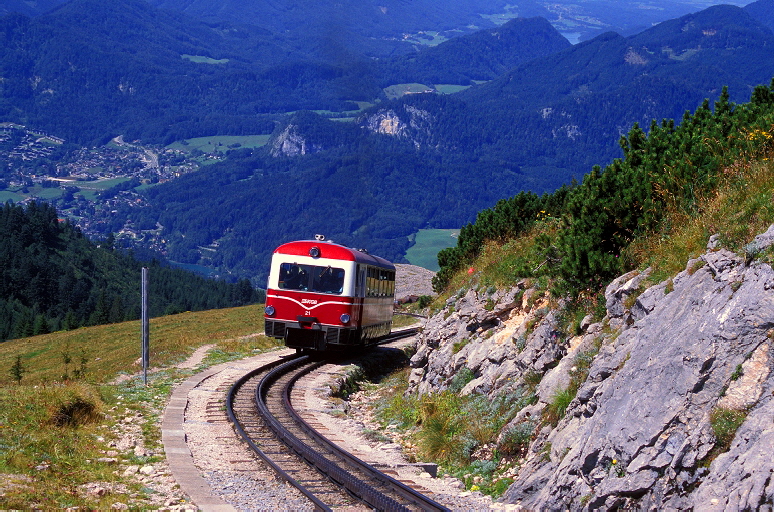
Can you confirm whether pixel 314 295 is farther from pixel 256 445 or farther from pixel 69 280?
pixel 69 280

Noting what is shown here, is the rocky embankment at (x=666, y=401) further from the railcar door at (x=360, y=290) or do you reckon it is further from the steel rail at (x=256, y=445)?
the railcar door at (x=360, y=290)

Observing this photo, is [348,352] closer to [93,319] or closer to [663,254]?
[663,254]

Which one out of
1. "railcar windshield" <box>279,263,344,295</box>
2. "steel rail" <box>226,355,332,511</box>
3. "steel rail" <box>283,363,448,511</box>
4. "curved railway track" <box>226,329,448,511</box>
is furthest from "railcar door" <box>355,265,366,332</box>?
"steel rail" <box>283,363,448,511</box>

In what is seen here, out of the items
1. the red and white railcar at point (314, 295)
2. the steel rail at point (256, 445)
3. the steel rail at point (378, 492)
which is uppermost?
the red and white railcar at point (314, 295)

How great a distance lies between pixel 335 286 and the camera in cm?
2755

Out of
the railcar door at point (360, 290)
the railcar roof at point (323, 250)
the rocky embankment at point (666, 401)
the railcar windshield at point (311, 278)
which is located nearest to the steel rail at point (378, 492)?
→ the rocky embankment at point (666, 401)

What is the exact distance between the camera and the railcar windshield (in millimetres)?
27578

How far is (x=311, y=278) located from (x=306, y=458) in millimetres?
13745

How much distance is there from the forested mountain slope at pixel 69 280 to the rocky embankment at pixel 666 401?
116 metres

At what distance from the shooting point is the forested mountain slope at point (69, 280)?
14838cm

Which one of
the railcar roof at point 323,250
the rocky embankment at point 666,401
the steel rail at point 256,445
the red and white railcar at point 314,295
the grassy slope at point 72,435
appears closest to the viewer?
the rocky embankment at point 666,401

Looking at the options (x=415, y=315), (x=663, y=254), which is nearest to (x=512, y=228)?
(x=663, y=254)

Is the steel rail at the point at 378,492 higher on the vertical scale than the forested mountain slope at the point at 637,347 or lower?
lower

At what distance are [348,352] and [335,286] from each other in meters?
5.77
